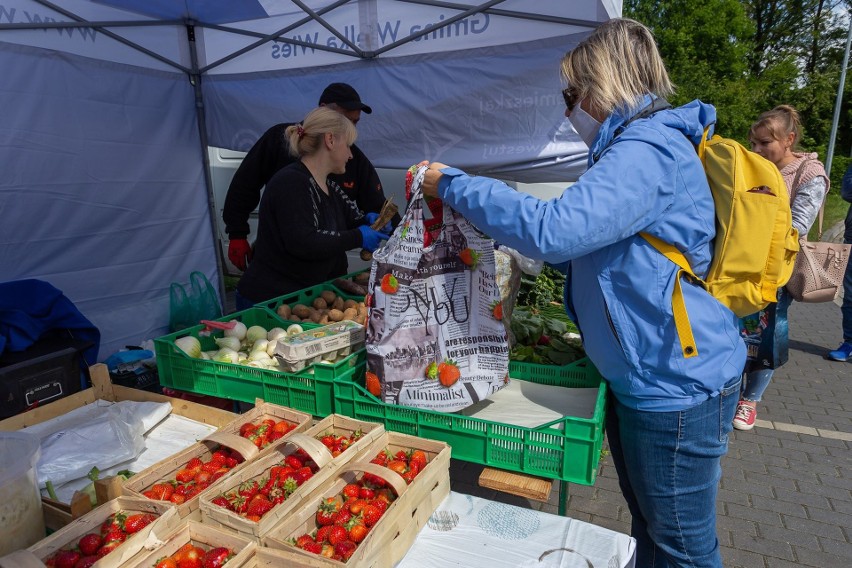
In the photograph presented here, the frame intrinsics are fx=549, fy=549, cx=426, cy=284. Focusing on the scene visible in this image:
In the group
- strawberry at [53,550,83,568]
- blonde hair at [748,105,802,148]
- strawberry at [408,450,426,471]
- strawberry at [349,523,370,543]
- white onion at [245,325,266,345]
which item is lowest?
strawberry at [349,523,370,543]

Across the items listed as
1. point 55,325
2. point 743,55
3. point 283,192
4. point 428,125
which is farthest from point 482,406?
point 743,55

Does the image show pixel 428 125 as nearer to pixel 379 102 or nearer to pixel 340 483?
pixel 379 102

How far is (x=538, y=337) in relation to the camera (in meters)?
2.98

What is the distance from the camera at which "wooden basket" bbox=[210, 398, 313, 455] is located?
2.08m

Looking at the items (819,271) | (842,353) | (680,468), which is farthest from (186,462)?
(842,353)

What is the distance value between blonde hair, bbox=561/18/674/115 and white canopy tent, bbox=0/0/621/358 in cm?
258

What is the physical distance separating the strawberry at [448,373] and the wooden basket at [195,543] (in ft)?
2.67

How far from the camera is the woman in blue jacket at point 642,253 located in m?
1.46

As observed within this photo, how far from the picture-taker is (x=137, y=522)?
1.64 metres

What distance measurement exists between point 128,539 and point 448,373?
1091 millimetres

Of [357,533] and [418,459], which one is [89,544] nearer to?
[357,533]

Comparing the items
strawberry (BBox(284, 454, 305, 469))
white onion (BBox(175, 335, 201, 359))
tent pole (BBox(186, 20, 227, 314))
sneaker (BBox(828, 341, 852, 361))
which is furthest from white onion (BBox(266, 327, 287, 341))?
sneaker (BBox(828, 341, 852, 361))

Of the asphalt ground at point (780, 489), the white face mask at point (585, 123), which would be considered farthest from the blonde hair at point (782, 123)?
the white face mask at point (585, 123)

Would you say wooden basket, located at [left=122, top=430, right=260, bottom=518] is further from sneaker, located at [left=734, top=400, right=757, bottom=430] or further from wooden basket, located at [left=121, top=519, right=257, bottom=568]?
sneaker, located at [left=734, top=400, right=757, bottom=430]
